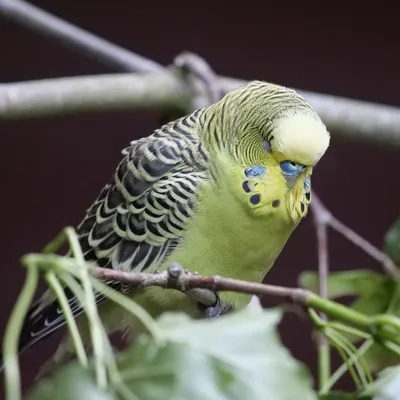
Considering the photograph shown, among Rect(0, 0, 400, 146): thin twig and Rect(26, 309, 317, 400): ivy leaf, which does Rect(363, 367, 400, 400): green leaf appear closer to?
Rect(26, 309, 317, 400): ivy leaf

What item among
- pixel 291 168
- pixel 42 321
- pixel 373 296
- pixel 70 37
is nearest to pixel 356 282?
pixel 373 296

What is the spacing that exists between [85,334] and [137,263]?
13 centimetres

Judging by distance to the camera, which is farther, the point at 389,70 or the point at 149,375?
the point at 389,70

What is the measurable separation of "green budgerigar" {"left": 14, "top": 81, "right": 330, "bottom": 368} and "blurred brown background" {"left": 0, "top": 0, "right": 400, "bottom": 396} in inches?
23.6

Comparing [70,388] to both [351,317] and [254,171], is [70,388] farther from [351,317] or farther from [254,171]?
[254,171]

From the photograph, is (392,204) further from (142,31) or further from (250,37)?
(142,31)

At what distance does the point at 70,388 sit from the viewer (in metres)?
0.24

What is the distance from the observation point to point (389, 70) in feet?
4.57

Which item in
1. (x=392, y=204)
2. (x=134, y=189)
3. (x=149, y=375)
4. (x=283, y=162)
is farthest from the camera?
(x=392, y=204)

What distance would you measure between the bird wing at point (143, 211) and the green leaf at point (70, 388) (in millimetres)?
432

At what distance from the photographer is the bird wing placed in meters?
0.69

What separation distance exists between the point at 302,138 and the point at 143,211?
7.9 inches

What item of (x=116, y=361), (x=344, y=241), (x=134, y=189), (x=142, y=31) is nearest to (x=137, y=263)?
(x=134, y=189)

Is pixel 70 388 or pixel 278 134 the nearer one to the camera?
pixel 70 388
